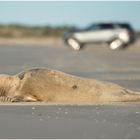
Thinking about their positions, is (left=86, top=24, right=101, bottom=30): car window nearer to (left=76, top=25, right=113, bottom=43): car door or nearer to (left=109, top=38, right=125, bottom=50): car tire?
(left=76, top=25, right=113, bottom=43): car door

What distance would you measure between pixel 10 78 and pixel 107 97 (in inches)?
64.4

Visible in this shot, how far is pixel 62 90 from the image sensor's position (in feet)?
27.0

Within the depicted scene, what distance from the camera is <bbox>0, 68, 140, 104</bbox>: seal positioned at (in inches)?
321

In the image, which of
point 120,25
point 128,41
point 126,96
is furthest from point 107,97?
point 120,25

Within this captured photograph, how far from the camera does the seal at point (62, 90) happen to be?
8.16m

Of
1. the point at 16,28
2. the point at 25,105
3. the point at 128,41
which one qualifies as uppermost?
the point at 16,28

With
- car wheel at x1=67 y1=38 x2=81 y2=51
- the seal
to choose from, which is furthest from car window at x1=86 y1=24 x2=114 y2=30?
the seal

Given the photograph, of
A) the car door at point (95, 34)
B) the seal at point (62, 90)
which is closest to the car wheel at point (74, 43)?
the car door at point (95, 34)

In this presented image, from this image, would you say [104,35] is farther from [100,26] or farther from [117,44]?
[117,44]

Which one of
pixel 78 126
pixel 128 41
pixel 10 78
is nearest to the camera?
pixel 78 126

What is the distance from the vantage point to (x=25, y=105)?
7832 mm

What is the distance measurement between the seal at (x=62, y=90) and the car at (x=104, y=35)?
23.5 meters

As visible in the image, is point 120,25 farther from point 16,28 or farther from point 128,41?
point 16,28

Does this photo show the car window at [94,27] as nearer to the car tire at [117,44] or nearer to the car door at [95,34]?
the car door at [95,34]
